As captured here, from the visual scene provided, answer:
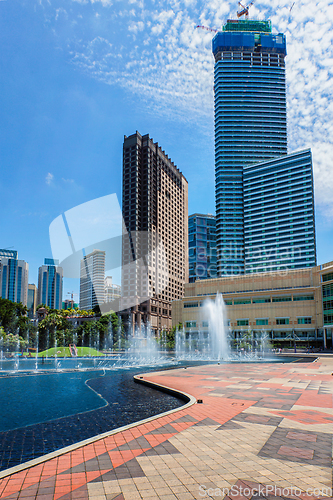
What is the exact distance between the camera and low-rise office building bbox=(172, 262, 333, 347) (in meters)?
71.0

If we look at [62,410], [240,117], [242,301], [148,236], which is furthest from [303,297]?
[240,117]

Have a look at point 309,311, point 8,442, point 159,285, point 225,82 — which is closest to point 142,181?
point 159,285

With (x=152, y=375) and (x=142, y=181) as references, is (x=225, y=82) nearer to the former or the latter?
(x=142, y=181)

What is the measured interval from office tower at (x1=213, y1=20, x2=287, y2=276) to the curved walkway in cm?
13957

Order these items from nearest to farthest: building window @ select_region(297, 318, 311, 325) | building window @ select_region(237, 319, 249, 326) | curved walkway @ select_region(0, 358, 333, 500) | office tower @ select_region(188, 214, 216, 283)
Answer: curved walkway @ select_region(0, 358, 333, 500)
building window @ select_region(297, 318, 311, 325)
building window @ select_region(237, 319, 249, 326)
office tower @ select_region(188, 214, 216, 283)

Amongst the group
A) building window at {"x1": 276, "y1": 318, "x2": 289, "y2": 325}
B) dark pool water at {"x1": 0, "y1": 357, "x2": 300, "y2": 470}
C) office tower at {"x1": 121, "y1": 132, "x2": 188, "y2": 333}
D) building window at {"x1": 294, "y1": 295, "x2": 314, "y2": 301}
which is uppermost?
office tower at {"x1": 121, "y1": 132, "x2": 188, "y2": 333}

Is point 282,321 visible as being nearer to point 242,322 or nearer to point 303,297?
point 303,297

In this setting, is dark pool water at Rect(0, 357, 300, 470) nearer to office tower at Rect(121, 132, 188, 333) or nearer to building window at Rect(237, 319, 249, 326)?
building window at Rect(237, 319, 249, 326)

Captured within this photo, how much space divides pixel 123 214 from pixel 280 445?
11129 cm

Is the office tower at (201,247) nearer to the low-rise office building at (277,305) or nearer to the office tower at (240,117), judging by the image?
the office tower at (240,117)

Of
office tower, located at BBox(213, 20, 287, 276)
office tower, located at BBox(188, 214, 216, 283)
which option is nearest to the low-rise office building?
office tower, located at BBox(213, 20, 287, 276)

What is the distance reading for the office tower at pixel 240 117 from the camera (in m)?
148

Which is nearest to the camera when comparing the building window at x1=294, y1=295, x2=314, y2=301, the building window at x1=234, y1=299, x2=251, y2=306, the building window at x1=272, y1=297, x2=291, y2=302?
the building window at x1=294, y1=295, x2=314, y2=301

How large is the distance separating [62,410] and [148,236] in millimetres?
101703
